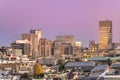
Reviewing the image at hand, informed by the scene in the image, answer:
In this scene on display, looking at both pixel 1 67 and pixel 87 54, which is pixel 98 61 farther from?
pixel 87 54

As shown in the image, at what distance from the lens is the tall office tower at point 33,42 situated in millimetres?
77750

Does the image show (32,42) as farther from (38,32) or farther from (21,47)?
(38,32)

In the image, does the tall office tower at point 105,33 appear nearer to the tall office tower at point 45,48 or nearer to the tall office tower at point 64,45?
the tall office tower at point 64,45

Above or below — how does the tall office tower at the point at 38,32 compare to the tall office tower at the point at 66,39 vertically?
above

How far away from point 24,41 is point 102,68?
116 ft

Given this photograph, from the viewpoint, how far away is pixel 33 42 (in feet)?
264

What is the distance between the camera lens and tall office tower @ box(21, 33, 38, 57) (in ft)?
255

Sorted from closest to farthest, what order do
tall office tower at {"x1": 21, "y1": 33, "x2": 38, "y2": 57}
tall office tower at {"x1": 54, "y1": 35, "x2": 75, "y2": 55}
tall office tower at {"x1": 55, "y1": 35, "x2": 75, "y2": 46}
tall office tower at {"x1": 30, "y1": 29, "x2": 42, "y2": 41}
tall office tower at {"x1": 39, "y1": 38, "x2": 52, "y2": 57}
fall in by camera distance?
tall office tower at {"x1": 21, "y1": 33, "x2": 38, "y2": 57} < tall office tower at {"x1": 39, "y1": 38, "x2": 52, "y2": 57} < tall office tower at {"x1": 54, "y1": 35, "x2": 75, "y2": 55} < tall office tower at {"x1": 30, "y1": 29, "x2": 42, "y2": 41} < tall office tower at {"x1": 55, "y1": 35, "x2": 75, "y2": 46}

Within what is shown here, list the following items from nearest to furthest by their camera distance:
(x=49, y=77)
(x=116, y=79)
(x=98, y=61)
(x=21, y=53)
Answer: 1. (x=116, y=79)
2. (x=49, y=77)
3. (x=98, y=61)
4. (x=21, y=53)

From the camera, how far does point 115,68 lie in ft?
151

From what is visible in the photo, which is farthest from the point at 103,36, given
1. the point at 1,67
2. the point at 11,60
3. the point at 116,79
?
the point at 116,79

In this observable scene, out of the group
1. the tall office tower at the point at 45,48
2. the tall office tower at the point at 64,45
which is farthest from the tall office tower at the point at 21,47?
the tall office tower at the point at 64,45

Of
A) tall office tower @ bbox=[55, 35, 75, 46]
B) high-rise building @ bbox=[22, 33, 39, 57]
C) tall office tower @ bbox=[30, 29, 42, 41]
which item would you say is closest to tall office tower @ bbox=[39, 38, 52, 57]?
high-rise building @ bbox=[22, 33, 39, 57]

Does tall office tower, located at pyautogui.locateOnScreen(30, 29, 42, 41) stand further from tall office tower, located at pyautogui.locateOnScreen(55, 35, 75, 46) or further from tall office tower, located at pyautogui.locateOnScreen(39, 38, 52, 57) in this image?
tall office tower, located at pyautogui.locateOnScreen(39, 38, 52, 57)
